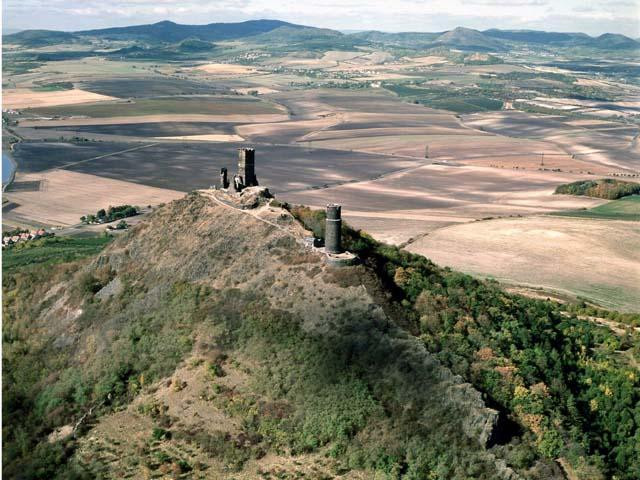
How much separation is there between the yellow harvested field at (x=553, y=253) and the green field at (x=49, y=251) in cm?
4328

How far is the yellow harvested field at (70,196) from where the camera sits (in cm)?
11388

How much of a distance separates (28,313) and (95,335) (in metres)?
10.7

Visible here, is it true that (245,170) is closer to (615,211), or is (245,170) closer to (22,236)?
(22,236)

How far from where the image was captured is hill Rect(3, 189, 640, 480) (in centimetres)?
3666

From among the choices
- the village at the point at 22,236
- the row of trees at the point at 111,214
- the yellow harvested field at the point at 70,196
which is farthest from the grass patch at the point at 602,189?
the village at the point at 22,236

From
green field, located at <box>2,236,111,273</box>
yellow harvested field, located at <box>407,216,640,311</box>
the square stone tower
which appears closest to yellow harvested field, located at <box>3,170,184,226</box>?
green field, located at <box>2,236,111,273</box>

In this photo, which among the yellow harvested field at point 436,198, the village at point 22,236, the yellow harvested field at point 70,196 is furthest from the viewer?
the yellow harvested field at point 70,196

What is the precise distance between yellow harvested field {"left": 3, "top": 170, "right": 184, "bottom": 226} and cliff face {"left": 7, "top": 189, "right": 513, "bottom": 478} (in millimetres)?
61834

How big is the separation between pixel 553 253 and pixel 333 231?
53.0 metres

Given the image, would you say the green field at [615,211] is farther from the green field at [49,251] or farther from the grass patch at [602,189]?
the green field at [49,251]

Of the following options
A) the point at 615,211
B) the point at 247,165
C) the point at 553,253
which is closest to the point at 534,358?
the point at 247,165

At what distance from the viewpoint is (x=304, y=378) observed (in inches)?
1591

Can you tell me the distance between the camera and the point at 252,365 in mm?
42594

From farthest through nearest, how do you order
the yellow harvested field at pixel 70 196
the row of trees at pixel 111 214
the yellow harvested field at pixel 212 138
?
the yellow harvested field at pixel 212 138, the yellow harvested field at pixel 70 196, the row of trees at pixel 111 214
